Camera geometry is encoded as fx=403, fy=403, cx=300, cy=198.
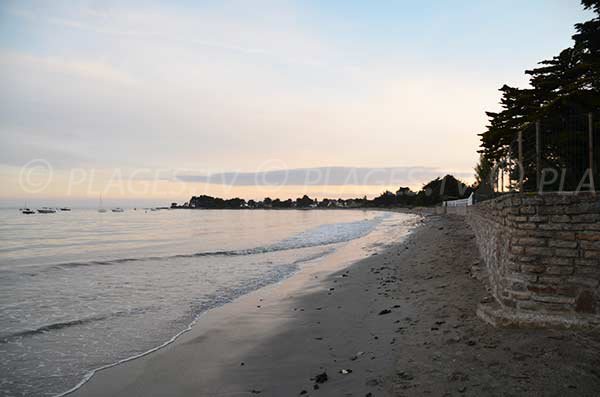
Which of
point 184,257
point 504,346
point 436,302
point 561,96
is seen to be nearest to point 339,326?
point 436,302

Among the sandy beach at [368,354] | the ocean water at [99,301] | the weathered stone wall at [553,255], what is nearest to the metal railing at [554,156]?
the weathered stone wall at [553,255]

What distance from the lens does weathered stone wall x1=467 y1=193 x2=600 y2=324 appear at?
4926 mm

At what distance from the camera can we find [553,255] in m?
5.12

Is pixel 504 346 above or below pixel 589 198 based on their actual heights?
below

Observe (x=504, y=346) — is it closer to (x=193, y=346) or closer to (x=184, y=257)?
(x=193, y=346)

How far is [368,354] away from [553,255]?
2718 mm

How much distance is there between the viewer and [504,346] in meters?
4.93

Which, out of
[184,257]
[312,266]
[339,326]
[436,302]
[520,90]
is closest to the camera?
[339,326]

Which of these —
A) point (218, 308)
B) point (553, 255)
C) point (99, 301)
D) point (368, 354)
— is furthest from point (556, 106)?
point (99, 301)

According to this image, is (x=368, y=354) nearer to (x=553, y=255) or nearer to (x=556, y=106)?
(x=553, y=255)

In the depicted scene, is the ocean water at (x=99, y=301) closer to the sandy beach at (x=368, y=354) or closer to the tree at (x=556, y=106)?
the sandy beach at (x=368, y=354)

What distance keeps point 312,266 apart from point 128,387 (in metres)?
11.1

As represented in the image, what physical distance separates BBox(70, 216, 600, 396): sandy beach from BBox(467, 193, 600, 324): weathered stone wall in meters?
0.38

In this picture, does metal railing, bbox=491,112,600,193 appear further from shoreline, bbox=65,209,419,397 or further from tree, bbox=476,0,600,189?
shoreline, bbox=65,209,419,397
